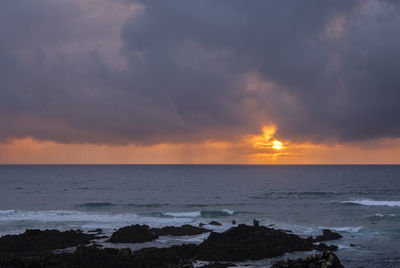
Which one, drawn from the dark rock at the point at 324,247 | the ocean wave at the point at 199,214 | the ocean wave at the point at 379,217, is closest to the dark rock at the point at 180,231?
the dark rock at the point at 324,247

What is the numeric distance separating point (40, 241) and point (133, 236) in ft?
25.4

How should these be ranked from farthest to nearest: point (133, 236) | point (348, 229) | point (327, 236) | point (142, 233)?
point (348, 229), point (142, 233), point (327, 236), point (133, 236)

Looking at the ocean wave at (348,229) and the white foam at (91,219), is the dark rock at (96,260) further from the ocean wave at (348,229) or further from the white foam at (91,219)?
the ocean wave at (348,229)

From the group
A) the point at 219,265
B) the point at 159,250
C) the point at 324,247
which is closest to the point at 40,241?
the point at 159,250

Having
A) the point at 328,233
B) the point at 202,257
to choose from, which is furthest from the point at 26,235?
the point at 328,233

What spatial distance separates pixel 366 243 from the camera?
3522cm

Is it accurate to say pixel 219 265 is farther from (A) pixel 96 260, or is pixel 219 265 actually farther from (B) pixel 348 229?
(B) pixel 348 229

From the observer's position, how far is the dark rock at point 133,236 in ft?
118

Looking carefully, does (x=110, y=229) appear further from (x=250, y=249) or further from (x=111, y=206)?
(x=111, y=206)

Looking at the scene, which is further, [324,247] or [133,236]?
[133,236]

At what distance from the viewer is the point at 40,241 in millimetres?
33438

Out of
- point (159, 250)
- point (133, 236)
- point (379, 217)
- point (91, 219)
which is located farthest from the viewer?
point (91, 219)

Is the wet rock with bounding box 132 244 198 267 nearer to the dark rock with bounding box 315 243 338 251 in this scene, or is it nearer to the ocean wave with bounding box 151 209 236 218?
the dark rock with bounding box 315 243 338 251

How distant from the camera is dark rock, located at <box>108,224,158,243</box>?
35.9 meters
